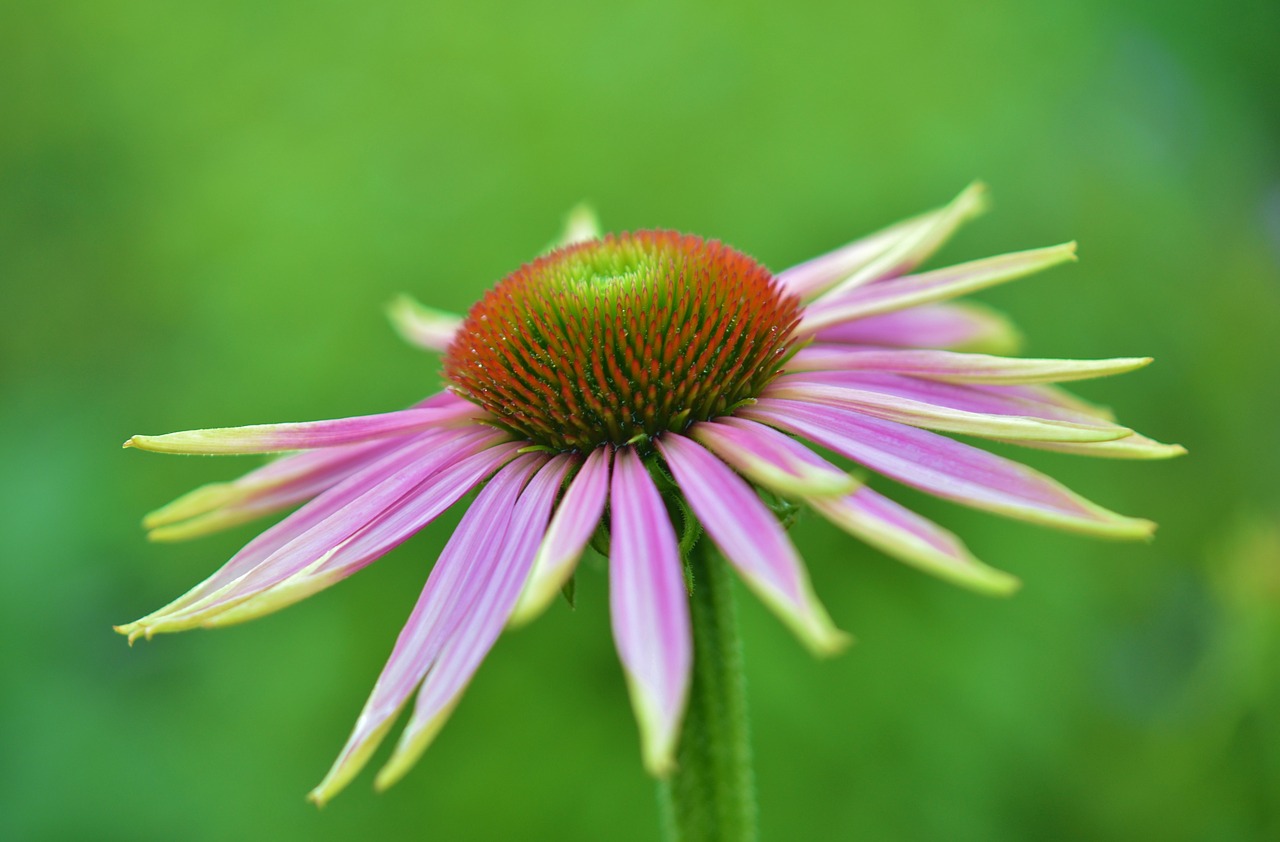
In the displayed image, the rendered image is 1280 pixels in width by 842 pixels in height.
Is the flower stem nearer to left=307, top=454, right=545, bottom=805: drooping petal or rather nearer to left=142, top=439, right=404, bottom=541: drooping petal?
left=307, top=454, right=545, bottom=805: drooping petal

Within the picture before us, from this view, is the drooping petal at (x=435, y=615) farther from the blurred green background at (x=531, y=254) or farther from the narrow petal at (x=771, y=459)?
the blurred green background at (x=531, y=254)

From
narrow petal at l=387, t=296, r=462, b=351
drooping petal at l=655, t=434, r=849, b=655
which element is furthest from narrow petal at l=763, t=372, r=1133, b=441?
narrow petal at l=387, t=296, r=462, b=351

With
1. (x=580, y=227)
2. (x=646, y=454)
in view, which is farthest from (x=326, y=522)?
(x=580, y=227)

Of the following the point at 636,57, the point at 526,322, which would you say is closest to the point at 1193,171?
the point at 636,57

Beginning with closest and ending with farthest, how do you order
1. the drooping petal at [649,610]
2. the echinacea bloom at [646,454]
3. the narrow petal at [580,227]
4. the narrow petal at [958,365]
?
1. the drooping petal at [649,610]
2. the echinacea bloom at [646,454]
3. the narrow petal at [958,365]
4. the narrow petal at [580,227]

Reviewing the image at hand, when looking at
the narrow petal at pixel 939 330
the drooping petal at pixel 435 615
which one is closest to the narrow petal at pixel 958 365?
the narrow petal at pixel 939 330

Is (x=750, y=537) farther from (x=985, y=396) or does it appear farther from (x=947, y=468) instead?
(x=985, y=396)
